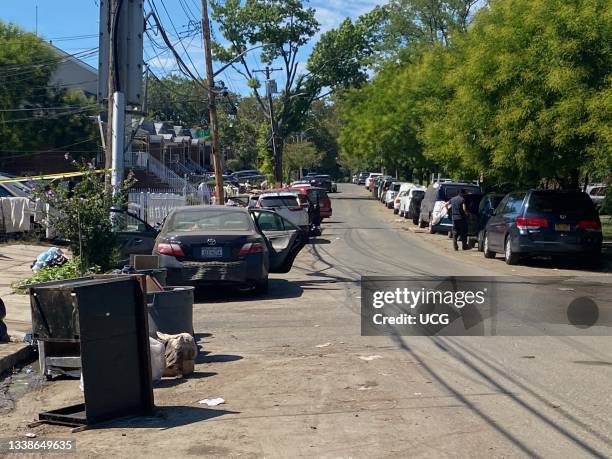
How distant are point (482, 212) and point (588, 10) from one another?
7534 millimetres

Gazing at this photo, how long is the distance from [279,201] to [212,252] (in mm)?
15475

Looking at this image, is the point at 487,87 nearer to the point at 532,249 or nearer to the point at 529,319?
the point at 532,249

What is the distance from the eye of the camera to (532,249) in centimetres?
1980

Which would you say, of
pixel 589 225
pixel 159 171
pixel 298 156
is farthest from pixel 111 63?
pixel 298 156

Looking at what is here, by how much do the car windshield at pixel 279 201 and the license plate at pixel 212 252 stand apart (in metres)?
15.2

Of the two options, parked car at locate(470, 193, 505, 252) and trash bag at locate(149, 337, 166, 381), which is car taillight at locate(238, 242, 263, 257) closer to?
trash bag at locate(149, 337, 166, 381)

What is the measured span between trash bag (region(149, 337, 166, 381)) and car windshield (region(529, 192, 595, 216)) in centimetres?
1330

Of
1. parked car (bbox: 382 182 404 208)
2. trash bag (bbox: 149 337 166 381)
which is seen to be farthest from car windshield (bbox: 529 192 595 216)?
parked car (bbox: 382 182 404 208)

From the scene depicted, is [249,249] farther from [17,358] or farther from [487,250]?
[487,250]

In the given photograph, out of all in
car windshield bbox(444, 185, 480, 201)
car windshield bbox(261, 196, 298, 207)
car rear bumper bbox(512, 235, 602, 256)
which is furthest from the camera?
car windshield bbox(444, 185, 480, 201)

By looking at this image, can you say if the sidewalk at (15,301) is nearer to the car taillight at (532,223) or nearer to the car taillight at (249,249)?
the car taillight at (249,249)

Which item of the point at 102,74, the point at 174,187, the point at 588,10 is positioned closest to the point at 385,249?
the point at 588,10

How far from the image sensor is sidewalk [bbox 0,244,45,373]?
955 centimetres
